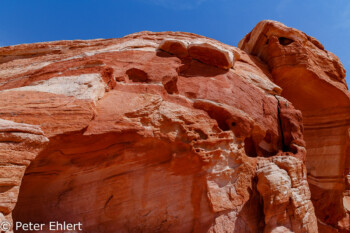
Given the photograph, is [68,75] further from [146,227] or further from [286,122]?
[286,122]

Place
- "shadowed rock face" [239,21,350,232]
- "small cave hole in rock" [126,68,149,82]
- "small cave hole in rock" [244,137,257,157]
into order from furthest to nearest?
"shadowed rock face" [239,21,350,232] → "small cave hole in rock" [244,137,257,157] → "small cave hole in rock" [126,68,149,82]

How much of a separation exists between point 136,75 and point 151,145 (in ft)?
5.75

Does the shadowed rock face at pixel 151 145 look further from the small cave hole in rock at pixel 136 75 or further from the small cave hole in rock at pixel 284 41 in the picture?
the small cave hole in rock at pixel 284 41

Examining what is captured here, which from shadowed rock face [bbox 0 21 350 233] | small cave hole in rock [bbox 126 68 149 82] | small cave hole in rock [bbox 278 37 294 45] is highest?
small cave hole in rock [bbox 278 37 294 45]

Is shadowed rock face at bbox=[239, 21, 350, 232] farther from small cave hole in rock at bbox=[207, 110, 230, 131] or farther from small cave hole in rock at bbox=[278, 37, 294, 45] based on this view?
small cave hole in rock at bbox=[207, 110, 230, 131]

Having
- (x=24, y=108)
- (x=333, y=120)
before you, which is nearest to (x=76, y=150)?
(x=24, y=108)

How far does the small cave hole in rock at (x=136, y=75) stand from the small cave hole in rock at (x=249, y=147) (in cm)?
272

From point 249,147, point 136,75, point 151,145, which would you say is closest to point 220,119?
point 249,147

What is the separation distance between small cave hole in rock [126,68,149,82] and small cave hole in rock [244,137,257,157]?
272 cm

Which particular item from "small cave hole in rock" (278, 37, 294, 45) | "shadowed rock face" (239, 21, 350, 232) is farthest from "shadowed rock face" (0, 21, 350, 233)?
"small cave hole in rock" (278, 37, 294, 45)

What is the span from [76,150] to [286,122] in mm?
4990

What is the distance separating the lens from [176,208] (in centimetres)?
504

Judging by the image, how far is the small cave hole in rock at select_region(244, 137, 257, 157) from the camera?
6.36 metres

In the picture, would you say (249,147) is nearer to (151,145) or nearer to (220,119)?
(220,119)
